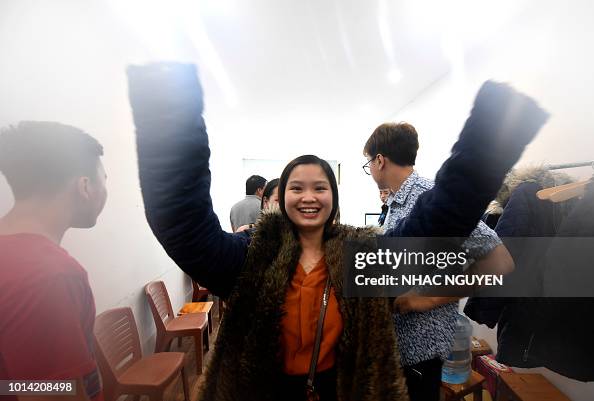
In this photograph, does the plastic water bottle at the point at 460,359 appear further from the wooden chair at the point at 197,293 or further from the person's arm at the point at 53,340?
the wooden chair at the point at 197,293

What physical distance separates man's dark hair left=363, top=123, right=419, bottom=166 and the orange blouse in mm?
478

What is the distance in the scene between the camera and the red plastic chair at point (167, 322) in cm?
130

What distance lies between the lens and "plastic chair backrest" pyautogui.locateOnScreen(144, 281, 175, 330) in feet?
4.15

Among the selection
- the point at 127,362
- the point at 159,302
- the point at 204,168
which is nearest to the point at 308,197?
the point at 204,168

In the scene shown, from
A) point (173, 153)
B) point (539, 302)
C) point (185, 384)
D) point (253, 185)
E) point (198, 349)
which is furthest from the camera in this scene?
point (253, 185)

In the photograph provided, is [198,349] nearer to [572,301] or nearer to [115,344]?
[115,344]

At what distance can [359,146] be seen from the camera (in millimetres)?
3951

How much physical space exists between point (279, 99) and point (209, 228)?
1.87m

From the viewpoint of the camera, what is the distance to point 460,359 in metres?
1.32

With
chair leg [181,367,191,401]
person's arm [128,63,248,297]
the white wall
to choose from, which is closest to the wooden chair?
chair leg [181,367,191,401]

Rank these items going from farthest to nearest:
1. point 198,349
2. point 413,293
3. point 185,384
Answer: point 198,349, point 185,384, point 413,293

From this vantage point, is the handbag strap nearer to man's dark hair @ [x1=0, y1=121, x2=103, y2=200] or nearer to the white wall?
the white wall

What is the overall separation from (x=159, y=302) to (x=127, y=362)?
337mm

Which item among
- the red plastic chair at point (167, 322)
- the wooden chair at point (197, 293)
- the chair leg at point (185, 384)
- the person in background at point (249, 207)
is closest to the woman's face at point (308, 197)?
the red plastic chair at point (167, 322)
